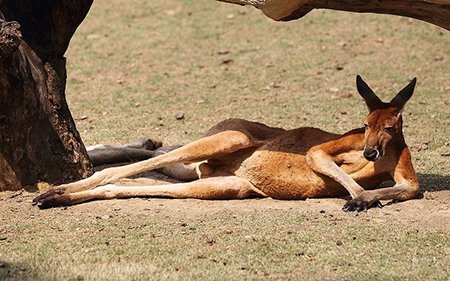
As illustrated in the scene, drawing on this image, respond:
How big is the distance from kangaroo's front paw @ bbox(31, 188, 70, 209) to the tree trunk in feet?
1.19

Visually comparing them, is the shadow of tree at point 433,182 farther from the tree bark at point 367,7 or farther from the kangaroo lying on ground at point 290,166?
the tree bark at point 367,7

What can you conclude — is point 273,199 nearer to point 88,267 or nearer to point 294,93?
point 88,267

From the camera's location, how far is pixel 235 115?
1076 cm

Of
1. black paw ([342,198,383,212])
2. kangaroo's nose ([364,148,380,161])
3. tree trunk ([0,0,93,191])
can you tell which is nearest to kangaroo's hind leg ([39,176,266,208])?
tree trunk ([0,0,93,191])

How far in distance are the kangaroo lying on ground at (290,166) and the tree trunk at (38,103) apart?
0.33 m

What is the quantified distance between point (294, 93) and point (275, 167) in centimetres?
407

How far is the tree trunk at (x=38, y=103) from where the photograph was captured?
7207 millimetres

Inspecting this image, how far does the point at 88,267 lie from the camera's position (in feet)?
19.3

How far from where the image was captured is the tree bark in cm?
724

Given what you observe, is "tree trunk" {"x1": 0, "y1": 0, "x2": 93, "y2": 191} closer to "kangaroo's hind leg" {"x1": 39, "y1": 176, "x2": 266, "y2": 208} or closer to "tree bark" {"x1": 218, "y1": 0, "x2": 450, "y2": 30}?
"kangaroo's hind leg" {"x1": 39, "y1": 176, "x2": 266, "y2": 208}

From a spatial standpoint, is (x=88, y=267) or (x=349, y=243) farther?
(x=349, y=243)

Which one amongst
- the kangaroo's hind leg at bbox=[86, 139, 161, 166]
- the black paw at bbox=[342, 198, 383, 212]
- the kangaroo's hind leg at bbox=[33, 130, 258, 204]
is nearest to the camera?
the black paw at bbox=[342, 198, 383, 212]

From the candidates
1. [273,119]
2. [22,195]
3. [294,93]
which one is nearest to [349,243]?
[22,195]

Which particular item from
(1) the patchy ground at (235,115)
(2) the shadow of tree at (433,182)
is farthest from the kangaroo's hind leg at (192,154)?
(2) the shadow of tree at (433,182)
